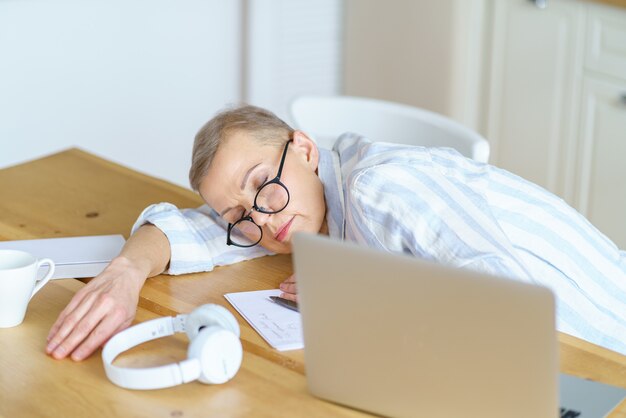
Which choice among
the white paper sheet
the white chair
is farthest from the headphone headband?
the white chair

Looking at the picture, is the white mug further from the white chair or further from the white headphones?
the white chair

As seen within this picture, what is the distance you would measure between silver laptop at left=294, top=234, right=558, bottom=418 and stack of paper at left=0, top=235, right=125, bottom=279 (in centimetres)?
54

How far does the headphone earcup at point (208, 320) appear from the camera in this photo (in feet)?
4.30

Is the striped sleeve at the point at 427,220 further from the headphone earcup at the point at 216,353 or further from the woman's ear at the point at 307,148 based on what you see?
the headphone earcup at the point at 216,353

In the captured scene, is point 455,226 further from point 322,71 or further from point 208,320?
point 322,71

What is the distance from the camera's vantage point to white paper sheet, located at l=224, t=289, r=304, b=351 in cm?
137

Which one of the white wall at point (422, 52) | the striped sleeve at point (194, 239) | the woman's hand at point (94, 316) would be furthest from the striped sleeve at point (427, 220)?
the white wall at point (422, 52)

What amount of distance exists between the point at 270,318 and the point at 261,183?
253 millimetres

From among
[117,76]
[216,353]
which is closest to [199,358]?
[216,353]

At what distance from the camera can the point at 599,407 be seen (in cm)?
118

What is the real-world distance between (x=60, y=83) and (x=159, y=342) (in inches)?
76.0

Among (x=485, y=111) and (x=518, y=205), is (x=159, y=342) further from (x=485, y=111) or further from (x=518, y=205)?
(x=485, y=111)

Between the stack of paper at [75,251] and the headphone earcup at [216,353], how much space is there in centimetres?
42

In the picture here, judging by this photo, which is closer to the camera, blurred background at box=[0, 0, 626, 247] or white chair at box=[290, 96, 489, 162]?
white chair at box=[290, 96, 489, 162]
